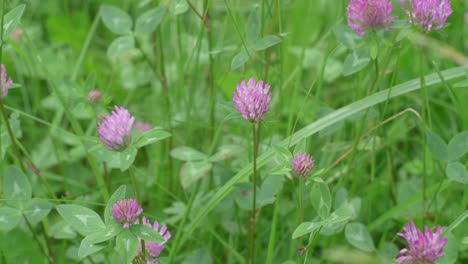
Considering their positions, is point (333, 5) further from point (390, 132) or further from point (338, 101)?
point (390, 132)

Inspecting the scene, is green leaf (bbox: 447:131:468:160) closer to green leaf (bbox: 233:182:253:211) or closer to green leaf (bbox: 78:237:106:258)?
green leaf (bbox: 233:182:253:211)

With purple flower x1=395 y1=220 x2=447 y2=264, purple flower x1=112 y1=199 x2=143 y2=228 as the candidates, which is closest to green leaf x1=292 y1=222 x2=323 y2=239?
purple flower x1=395 y1=220 x2=447 y2=264

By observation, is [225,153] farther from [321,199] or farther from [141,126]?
[141,126]

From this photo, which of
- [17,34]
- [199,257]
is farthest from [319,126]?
[17,34]

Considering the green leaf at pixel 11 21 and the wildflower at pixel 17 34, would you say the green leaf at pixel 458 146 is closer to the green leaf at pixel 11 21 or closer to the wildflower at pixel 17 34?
the green leaf at pixel 11 21

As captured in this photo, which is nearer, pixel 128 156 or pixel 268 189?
pixel 128 156
